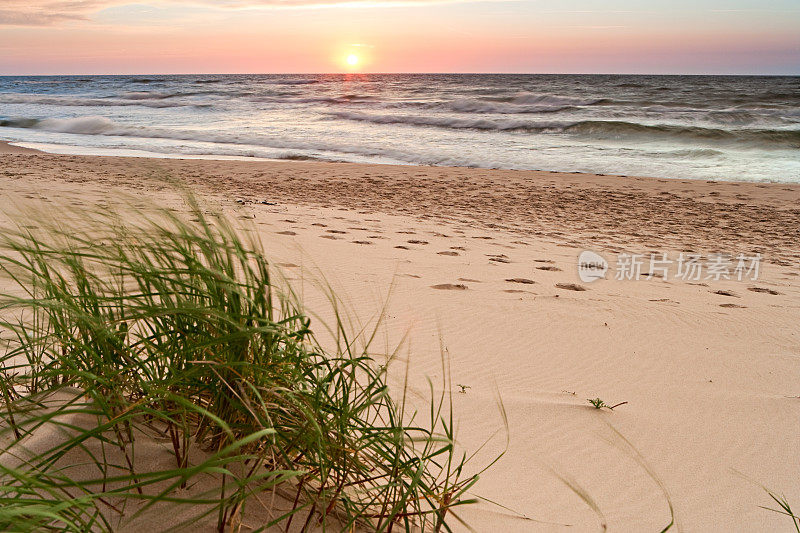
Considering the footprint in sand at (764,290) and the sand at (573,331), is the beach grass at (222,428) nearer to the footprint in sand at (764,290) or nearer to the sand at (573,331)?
the sand at (573,331)

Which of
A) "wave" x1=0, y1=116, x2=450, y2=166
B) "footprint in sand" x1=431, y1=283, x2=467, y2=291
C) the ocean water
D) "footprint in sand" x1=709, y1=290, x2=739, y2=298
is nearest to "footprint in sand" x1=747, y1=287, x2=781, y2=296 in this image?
"footprint in sand" x1=709, y1=290, x2=739, y2=298

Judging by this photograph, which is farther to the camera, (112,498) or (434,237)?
(434,237)

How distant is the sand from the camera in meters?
2.40

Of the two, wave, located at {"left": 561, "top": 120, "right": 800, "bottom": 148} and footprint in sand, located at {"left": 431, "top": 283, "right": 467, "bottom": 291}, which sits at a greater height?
wave, located at {"left": 561, "top": 120, "right": 800, "bottom": 148}

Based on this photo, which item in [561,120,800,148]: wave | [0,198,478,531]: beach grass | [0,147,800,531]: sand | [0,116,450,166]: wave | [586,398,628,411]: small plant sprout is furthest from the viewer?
[561,120,800,148]: wave

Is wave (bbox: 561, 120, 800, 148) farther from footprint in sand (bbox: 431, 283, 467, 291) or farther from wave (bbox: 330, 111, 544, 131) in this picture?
footprint in sand (bbox: 431, 283, 467, 291)

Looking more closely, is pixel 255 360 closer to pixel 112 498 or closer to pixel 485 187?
pixel 112 498

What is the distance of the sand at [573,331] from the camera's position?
240 cm

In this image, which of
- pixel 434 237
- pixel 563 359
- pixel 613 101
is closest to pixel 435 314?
pixel 563 359

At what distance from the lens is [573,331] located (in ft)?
14.0

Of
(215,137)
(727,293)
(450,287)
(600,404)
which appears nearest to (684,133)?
(215,137)

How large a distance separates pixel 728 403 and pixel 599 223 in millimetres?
5612

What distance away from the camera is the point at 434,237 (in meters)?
7.08

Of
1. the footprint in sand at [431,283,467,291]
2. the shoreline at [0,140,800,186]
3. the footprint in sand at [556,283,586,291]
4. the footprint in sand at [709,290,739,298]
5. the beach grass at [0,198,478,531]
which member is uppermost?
the beach grass at [0,198,478,531]
